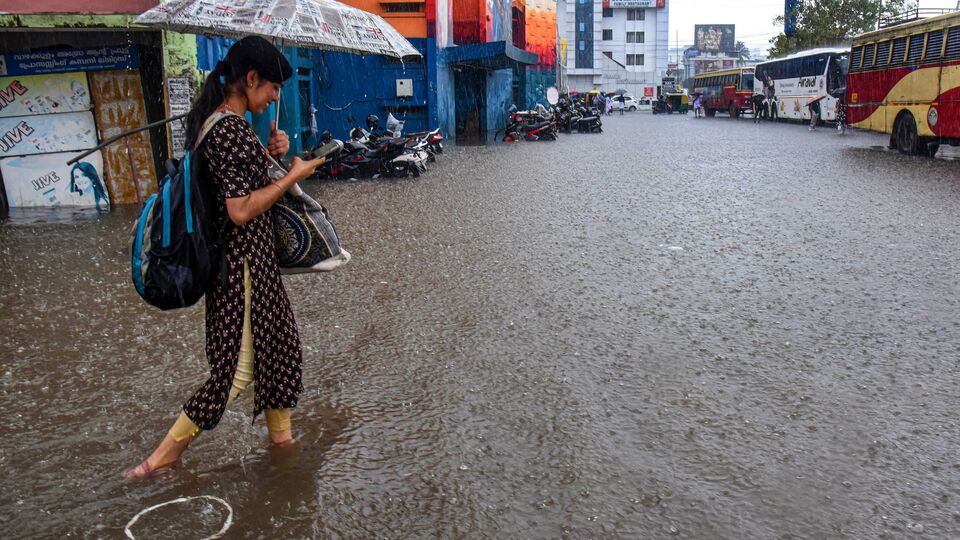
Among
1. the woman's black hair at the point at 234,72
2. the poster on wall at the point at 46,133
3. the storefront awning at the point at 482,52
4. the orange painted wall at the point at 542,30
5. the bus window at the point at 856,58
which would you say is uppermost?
the orange painted wall at the point at 542,30

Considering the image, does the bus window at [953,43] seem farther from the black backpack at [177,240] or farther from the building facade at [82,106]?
the black backpack at [177,240]

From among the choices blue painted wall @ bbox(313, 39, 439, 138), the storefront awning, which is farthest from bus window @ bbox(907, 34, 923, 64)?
blue painted wall @ bbox(313, 39, 439, 138)

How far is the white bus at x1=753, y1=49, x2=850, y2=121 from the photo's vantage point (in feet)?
104

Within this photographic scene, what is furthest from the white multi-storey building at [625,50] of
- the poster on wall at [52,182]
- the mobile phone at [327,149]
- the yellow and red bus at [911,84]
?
the mobile phone at [327,149]

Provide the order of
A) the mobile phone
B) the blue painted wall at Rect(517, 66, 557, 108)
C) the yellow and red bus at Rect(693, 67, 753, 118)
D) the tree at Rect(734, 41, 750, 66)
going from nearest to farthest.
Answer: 1. the mobile phone
2. the blue painted wall at Rect(517, 66, 557, 108)
3. the yellow and red bus at Rect(693, 67, 753, 118)
4. the tree at Rect(734, 41, 750, 66)

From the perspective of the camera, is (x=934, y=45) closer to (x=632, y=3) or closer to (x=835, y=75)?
(x=835, y=75)

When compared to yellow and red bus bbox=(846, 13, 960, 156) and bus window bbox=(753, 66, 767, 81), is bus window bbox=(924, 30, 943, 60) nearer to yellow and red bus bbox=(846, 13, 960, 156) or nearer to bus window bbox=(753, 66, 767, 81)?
yellow and red bus bbox=(846, 13, 960, 156)

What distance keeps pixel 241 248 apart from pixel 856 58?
21224mm

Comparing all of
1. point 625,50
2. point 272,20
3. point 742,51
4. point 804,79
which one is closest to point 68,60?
point 272,20

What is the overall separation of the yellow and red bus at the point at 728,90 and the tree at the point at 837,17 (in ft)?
13.5

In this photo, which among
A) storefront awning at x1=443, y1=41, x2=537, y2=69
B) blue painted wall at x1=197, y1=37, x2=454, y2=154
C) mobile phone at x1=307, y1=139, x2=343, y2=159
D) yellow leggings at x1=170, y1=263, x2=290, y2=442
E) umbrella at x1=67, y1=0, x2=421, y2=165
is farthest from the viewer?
storefront awning at x1=443, y1=41, x2=537, y2=69

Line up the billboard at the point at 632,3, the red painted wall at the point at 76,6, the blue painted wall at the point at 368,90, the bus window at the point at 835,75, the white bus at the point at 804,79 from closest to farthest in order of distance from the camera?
the red painted wall at the point at 76,6
the blue painted wall at the point at 368,90
the bus window at the point at 835,75
the white bus at the point at 804,79
the billboard at the point at 632,3

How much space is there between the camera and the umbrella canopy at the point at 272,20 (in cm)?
676

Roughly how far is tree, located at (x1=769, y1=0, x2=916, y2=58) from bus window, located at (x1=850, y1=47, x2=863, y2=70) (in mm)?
25617
